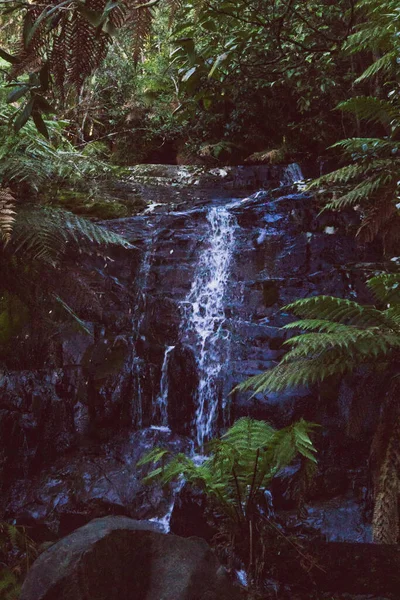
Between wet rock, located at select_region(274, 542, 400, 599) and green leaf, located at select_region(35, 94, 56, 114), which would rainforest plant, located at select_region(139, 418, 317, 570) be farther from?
green leaf, located at select_region(35, 94, 56, 114)

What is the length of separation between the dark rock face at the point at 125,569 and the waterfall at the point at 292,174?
289 inches

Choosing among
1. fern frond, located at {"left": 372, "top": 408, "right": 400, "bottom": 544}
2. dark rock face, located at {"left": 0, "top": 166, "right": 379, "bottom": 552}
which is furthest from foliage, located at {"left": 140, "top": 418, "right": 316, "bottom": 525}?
dark rock face, located at {"left": 0, "top": 166, "right": 379, "bottom": 552}

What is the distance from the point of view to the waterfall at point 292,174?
27.8ft

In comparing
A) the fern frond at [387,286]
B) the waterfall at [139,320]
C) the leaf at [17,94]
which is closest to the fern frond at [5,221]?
the leaf at [17,94]

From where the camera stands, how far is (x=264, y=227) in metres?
6.76

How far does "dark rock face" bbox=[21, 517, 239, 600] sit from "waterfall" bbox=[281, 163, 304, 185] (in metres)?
7.34

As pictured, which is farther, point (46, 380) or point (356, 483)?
point (46, 380)

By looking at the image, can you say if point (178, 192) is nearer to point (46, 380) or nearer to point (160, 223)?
point (160, 223)

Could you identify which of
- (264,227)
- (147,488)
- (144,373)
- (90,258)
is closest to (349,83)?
(264,227)

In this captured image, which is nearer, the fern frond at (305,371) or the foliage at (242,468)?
the foliage at (242,468)

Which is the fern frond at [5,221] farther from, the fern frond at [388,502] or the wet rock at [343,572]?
the fern frond at [388,502]

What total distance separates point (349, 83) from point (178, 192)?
10.8 ft

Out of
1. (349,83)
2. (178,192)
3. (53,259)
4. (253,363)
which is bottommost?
(253,363)

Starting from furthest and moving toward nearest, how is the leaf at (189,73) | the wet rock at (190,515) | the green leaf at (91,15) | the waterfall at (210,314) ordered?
the waterfall at (210,314)
the wet rock at (190,515)
the leaf at (189,73)
the green leaf at (91,15)
